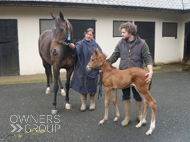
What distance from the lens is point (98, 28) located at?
934cm

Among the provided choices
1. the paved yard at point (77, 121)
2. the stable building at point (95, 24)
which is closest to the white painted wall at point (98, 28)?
the stable building at point (95, 24)

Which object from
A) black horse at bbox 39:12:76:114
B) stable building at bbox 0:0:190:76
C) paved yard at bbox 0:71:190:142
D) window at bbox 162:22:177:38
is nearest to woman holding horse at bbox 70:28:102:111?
black horse at bbox 39:12:76:114

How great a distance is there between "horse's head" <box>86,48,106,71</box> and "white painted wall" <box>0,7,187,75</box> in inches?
228

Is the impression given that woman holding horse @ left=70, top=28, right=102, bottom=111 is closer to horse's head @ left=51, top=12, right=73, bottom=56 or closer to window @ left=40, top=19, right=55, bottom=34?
horse's head @ left=51, top=12, right=73, bottom=56

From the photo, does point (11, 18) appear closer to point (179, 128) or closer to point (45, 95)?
point (45, 95)

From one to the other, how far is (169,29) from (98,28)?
14.6 ft

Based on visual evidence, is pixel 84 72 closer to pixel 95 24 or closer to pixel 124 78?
pixel 124 78

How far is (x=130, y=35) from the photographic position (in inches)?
133

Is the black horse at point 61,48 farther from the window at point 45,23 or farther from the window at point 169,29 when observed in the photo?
the window at point 169,29

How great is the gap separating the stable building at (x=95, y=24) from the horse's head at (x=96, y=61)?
5251 mm

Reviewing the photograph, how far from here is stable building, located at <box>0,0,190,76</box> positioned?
811 cm

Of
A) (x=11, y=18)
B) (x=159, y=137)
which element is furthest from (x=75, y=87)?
(x=11, y=18)

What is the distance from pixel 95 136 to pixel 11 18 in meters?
6.90

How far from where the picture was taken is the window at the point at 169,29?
1086 cm
